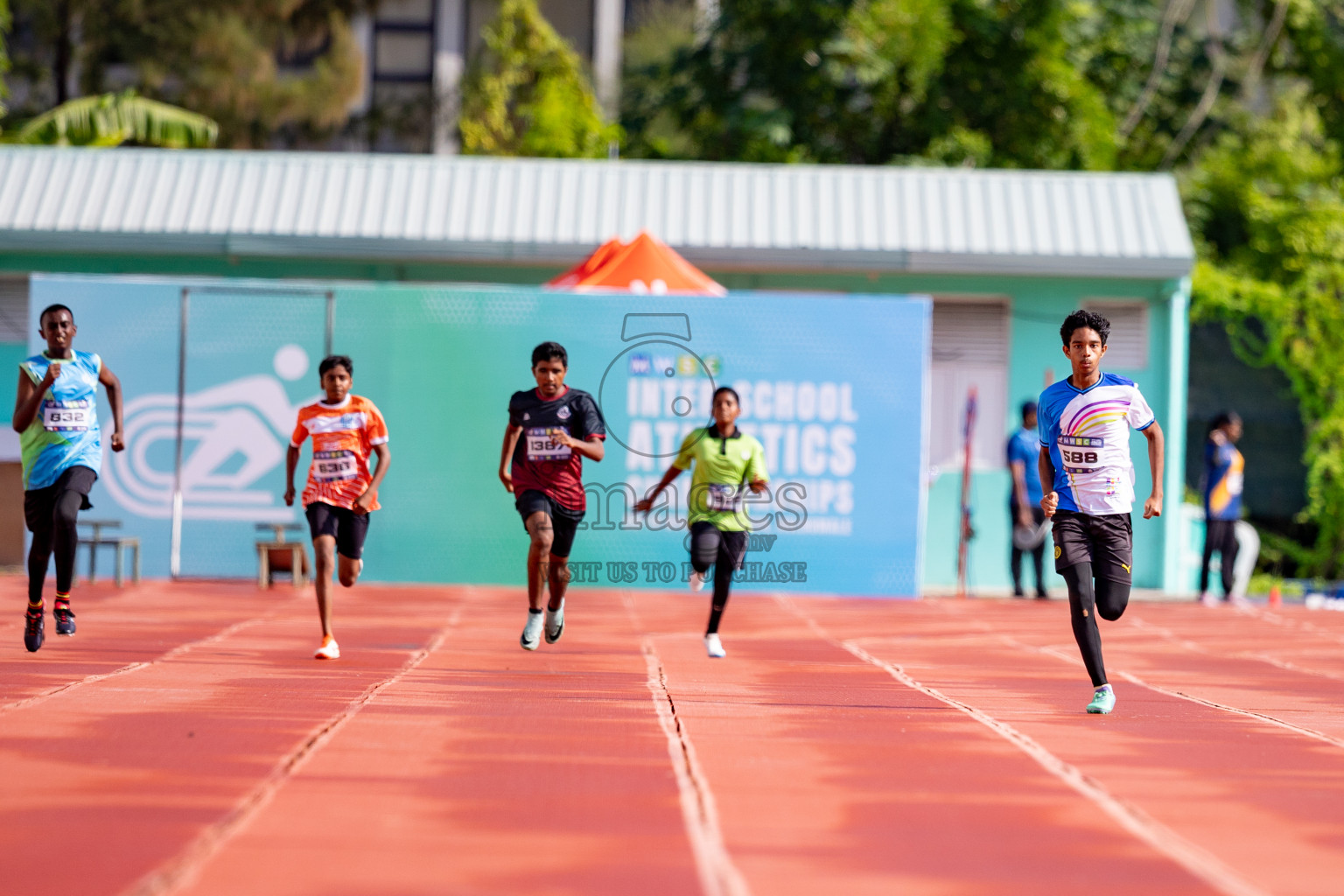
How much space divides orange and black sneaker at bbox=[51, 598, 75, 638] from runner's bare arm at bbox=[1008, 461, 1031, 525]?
9598mm

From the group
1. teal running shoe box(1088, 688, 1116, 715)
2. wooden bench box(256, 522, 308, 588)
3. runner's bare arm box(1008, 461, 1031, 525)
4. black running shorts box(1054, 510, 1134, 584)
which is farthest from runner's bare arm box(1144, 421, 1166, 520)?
wooden bench box(256, 522, 308, 588)

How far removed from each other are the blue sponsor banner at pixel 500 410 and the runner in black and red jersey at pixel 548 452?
190 inches

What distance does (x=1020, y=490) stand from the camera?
52.6 ft

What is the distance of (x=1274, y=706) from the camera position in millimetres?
8672

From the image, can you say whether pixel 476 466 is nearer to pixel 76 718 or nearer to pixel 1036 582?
pixel 1036 582

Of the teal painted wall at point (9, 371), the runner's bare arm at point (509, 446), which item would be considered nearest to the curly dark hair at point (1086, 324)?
the runner's bare arm at point (509, 446)

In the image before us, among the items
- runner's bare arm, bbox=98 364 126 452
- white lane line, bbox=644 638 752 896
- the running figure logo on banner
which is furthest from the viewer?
the running figure logo on banner

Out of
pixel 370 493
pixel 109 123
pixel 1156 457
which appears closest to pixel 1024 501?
pixel 1156 457

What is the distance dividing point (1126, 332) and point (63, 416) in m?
12.6

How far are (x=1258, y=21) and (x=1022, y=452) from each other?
21.5 metres

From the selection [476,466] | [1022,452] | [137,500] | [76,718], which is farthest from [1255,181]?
[76,718]

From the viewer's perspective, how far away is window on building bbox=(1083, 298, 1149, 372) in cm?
1819

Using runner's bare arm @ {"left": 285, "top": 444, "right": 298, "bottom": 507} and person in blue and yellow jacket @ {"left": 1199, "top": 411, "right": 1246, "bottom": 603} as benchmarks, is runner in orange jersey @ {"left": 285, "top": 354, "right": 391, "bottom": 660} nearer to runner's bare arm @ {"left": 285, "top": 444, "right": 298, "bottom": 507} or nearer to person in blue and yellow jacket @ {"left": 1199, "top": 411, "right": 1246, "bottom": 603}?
runner's bare arm @ {"left": 285, "top": 444, "right": 298, "bottom": 507}

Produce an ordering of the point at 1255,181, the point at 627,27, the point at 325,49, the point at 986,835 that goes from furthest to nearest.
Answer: the point at 627,27
the point at 325,49
the point at 1255,181
the point at 986,835
